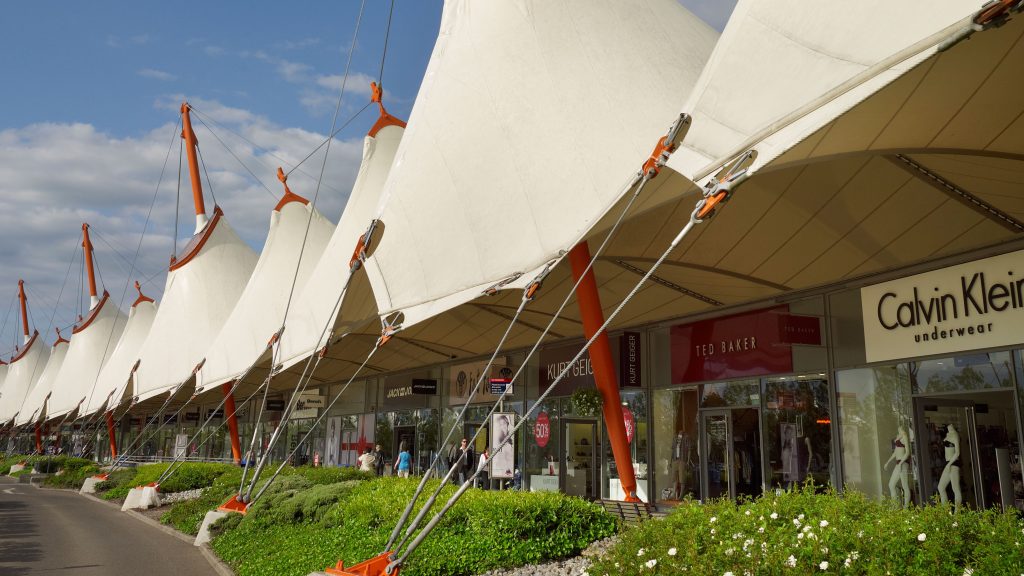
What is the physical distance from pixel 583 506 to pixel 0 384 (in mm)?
105395

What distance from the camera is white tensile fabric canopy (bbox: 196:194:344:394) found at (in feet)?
80.7

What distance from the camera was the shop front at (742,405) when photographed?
13719 millimetres

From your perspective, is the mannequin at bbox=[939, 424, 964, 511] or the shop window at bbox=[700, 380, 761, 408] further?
the shop window at bbox=[700, 380, 761, 408]

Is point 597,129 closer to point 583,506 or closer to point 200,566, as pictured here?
point 583,506

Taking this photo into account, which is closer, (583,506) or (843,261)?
(583,506)

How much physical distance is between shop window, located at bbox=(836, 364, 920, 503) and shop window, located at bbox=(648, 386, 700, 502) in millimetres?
3516

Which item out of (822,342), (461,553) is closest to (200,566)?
(461,553)

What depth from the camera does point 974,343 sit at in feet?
36.6

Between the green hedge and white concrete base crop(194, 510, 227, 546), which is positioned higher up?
the green hedge

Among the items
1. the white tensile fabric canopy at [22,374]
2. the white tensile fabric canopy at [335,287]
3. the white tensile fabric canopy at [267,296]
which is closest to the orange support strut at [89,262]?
the white tensile fabric canopy at [22,374]

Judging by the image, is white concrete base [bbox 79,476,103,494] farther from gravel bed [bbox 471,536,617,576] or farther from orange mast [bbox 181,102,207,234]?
gravel bed [bbox 471,536,617,576]

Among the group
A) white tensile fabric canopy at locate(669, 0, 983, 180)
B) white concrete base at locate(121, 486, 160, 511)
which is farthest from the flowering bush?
white concrete base at locate(121, 486, 160, 511)

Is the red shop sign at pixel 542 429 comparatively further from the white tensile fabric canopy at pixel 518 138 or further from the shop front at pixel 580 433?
the white tensile fabric canopy at pixel 518 138

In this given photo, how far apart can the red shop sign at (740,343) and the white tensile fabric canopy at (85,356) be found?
157ft
